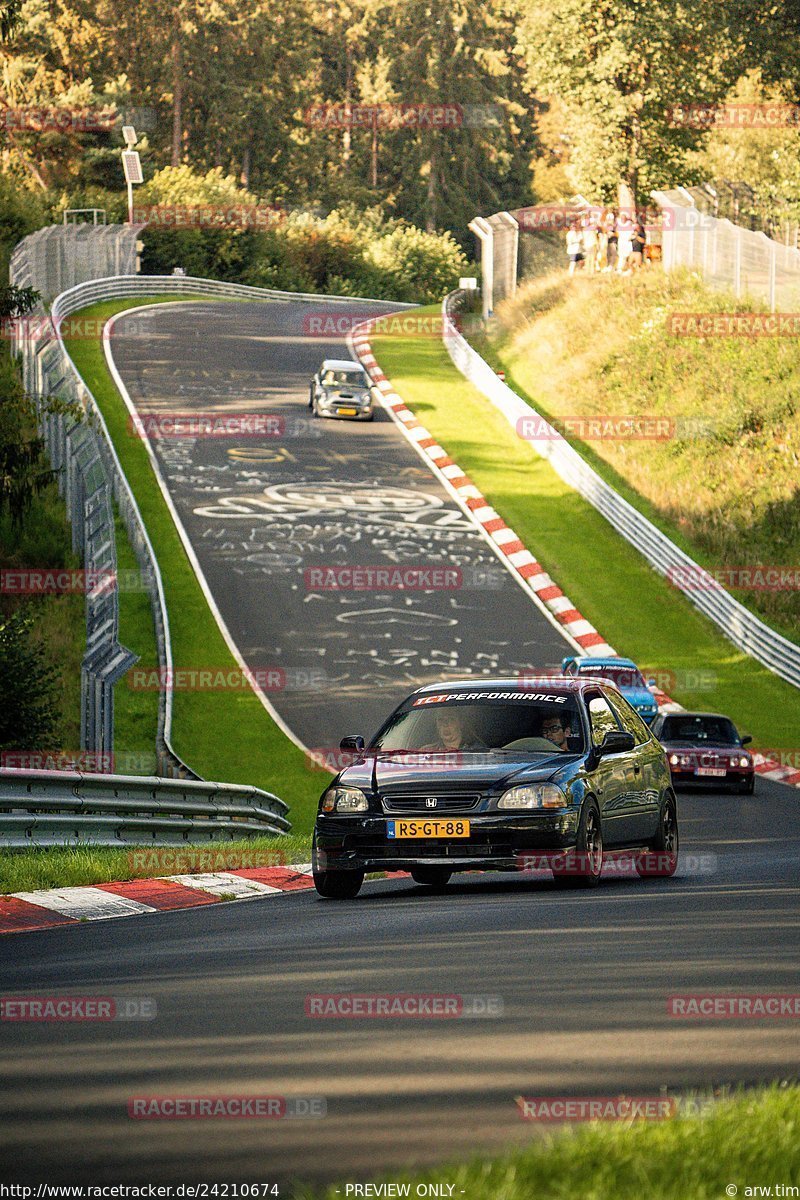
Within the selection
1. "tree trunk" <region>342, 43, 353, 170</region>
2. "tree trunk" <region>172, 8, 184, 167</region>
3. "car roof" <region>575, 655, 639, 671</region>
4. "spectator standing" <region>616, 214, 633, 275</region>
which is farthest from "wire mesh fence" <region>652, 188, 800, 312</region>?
"tree trunk" <region>342, 43, 353, 170</region>

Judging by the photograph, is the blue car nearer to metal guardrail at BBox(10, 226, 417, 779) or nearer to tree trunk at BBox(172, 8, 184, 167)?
metal guardrail at BBox(10, 226, 417, 779)

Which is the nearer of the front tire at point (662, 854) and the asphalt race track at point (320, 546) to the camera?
the front tire at point (662, 854)

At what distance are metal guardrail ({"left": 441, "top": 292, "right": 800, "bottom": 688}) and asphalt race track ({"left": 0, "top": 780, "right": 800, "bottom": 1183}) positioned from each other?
22872mm

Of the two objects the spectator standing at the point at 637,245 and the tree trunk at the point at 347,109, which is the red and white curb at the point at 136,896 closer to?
the spectator standing at the point at 637,245

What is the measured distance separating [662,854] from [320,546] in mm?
24602

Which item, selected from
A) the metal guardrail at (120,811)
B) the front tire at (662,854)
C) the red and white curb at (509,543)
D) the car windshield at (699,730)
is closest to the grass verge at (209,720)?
the metal guardrail at (120,811)

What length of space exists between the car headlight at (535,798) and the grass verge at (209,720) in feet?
32.4

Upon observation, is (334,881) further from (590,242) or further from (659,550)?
(590,242)

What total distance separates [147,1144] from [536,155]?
139 meters

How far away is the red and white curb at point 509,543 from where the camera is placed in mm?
31859

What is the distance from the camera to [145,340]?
203ft

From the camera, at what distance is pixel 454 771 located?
13.2 meters

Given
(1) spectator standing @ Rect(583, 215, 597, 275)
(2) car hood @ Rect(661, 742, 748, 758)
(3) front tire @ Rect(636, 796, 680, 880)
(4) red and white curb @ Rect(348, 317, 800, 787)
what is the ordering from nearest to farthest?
(3) front tire @ Rect(636, 796, 680, 880) → (2) car hood @ Rect(661, 742, 748, 758) → (4) red and white curb @ Rect(348, 317, 800, 787) → (1) spectator standing @ Rect(583, 215, 597, 275)

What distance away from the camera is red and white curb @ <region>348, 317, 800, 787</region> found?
105 feet
